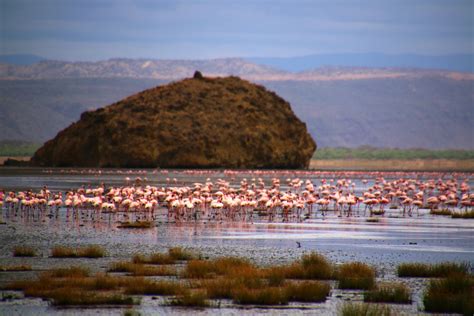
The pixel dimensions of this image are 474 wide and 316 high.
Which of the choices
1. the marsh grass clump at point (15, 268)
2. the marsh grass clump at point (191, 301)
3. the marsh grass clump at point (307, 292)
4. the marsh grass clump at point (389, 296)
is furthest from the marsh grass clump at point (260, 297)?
the marsh grass clump at point (15, 268)

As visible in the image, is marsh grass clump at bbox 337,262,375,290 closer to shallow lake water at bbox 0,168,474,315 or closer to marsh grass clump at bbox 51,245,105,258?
shallow lake water at bbox 0,168,474,315

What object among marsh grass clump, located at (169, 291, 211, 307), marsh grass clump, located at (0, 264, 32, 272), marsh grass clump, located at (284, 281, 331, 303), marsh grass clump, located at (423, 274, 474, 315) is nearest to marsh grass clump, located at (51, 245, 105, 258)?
marsh grass clump, located at (0, 264, 32, 272)

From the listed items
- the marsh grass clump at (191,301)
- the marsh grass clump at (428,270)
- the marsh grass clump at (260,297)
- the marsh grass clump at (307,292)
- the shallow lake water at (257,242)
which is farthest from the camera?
the marsh grass clump at (428,270)

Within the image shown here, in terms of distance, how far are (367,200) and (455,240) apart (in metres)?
12.5

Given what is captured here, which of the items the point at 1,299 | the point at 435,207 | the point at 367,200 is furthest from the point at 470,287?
the point at 435,207

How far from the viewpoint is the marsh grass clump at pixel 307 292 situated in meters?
19.7

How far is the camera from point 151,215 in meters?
39.6

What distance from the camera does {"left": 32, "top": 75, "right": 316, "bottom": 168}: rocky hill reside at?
10556 cm

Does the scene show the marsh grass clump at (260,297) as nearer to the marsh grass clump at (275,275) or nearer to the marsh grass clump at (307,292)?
the marsh grass clump at (307,292)

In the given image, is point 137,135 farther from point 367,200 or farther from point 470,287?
point 470,287

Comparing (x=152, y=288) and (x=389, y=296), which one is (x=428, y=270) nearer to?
(x=389, y=296)

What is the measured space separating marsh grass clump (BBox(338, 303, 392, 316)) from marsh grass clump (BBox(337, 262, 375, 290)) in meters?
2.65

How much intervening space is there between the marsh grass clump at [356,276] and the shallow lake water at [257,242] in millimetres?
378

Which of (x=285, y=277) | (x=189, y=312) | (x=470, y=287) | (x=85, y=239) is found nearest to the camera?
(x=189, y=312)
